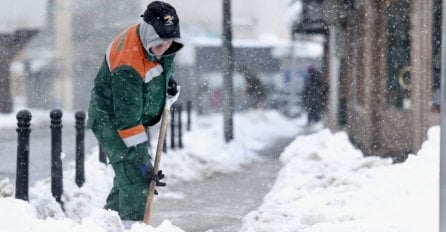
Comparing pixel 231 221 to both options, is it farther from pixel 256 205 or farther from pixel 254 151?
pixel 254 151

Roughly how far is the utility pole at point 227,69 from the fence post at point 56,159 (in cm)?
857

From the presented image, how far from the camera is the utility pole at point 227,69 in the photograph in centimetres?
1523

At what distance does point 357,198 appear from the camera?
659cm

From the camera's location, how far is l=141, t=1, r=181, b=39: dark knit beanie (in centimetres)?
501

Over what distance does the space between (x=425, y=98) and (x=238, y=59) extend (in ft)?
65.5

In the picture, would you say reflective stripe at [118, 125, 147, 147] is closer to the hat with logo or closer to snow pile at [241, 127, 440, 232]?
the hat with logo

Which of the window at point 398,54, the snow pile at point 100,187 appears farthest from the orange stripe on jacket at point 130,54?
the window at point 398,54

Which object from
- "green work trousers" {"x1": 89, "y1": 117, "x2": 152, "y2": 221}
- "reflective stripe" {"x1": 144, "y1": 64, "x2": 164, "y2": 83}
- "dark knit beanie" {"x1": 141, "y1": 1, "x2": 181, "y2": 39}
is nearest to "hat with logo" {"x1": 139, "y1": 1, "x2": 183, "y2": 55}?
"dark knit beanie" {"x1": 141, "y1": 1, "x2": 181, "y2": 39}

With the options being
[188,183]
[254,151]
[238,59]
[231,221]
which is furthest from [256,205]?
[238,59]

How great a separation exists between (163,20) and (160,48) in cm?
18

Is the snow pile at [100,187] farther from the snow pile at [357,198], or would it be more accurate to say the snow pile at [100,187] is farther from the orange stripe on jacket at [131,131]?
the snow pile at [357,198]

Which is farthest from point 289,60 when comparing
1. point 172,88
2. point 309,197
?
point 172,88

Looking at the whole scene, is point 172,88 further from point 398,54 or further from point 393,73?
point 393,73

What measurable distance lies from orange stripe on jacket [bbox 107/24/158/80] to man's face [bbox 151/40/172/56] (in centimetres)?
7
